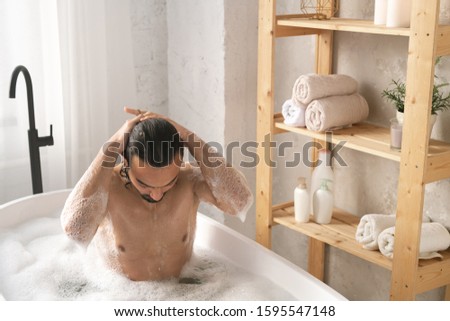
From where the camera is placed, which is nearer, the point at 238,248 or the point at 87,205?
the point at 87,205

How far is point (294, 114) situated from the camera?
2.34 meters

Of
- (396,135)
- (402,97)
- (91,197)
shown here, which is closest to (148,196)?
(91,197)

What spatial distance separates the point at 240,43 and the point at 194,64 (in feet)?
0.86

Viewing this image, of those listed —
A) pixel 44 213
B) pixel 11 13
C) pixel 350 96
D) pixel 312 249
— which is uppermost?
pixel 11 13

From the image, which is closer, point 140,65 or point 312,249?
point 312,249

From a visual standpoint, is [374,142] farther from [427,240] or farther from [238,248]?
[238,248]

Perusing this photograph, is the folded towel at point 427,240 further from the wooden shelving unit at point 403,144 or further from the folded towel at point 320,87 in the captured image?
the folded towel at point 320,87

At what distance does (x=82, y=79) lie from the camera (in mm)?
2811

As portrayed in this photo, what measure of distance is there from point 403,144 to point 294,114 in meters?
0.49

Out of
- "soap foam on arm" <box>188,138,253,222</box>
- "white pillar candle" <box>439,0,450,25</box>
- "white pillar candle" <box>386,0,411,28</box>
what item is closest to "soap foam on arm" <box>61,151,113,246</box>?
"soap foam on arm" <box>188,138,253,222</box>

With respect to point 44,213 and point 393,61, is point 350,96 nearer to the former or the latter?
point 393,61

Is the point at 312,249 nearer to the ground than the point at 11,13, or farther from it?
nearer to the ground

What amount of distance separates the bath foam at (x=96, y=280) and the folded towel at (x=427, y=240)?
35cm
